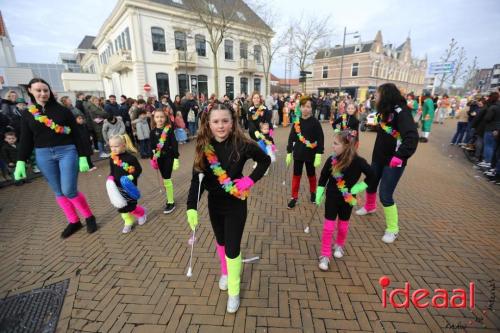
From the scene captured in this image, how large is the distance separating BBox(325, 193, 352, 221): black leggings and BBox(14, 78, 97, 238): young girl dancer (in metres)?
3.67

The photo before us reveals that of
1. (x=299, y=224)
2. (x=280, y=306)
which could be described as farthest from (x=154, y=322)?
(x=299, y=224)

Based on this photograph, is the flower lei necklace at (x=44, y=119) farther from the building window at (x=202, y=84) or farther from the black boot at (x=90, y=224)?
the building window at (x=202, y=84)

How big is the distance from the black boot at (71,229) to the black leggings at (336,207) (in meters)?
4.09

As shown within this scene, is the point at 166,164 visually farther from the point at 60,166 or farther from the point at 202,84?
Answer: the point at 202,84

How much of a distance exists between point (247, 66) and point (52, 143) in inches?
1019

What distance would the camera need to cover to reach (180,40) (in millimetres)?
22516

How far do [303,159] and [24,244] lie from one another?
477cm

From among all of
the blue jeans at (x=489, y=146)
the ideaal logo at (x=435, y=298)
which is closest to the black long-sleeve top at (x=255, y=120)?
the ideaal logo at (x=435, y=298)

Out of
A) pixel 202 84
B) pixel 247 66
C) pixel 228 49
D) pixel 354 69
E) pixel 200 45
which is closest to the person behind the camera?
pixel 200 45

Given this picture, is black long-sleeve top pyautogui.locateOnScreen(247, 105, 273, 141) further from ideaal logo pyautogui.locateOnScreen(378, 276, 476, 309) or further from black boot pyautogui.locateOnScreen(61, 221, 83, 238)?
ideaal logo pyautogui.locateOnScreen(378, 276, 476, 309)

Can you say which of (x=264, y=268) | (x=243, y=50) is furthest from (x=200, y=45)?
(x=264, y=268)

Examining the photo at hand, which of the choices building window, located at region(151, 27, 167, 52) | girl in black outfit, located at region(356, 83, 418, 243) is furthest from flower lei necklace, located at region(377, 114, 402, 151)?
building window, located at region(151, 27, 167, 52)

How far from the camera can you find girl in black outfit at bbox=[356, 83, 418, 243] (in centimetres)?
312

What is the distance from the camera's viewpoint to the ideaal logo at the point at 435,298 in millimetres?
2480
